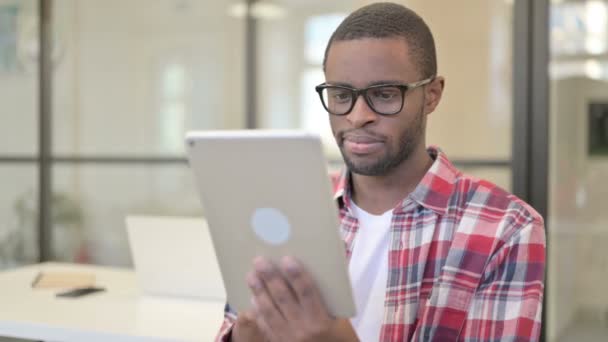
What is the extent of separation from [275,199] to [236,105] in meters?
2.36

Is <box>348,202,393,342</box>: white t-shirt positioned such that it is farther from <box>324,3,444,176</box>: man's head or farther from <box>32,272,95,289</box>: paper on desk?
<box>32,272,95,289</box>: paper on desk

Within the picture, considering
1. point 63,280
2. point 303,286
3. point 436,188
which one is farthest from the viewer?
point 63,280

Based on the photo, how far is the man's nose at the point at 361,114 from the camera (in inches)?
41.6

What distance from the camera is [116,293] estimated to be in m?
2.31

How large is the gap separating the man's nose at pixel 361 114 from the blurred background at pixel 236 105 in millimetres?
1810

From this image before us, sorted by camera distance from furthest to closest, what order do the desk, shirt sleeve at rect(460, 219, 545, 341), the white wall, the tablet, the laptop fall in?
the white wall < the laptop < the desk < shirt sleeve at rect(460, 219, 545, 341) < the tablet

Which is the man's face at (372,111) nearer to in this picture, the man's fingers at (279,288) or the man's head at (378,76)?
the man's head at (378,76)

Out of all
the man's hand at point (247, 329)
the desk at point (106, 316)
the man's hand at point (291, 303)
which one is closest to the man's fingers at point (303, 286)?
the man's hand at point (291, 303)

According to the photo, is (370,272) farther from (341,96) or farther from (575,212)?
(575,212)

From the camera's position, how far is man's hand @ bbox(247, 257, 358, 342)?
0.92 metres

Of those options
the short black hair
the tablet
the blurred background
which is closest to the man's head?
the short black hair

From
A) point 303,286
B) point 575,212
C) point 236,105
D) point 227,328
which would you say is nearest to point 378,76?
point 303,286

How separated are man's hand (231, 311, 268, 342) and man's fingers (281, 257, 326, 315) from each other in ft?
0.45

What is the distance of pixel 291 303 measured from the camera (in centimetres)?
93
